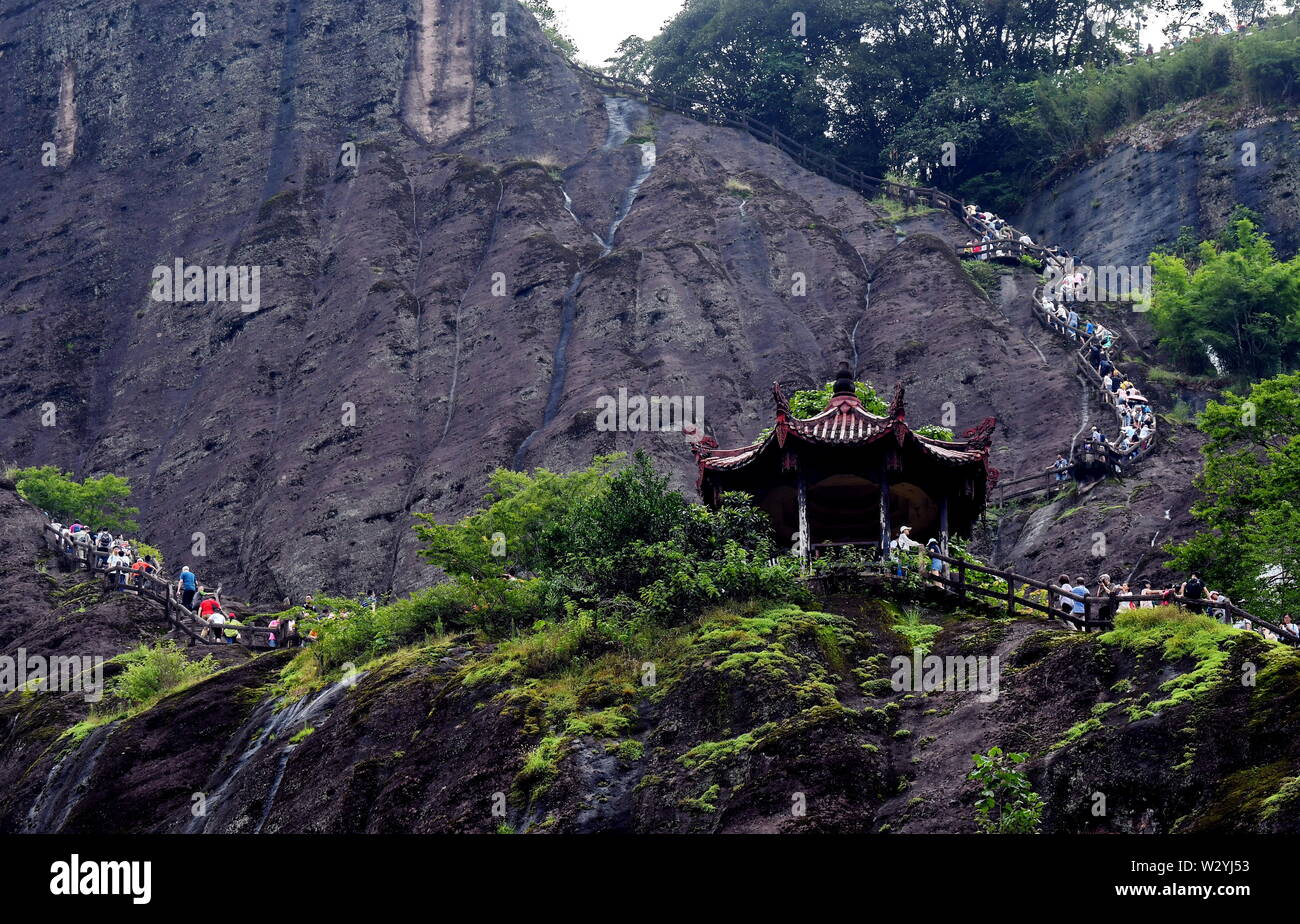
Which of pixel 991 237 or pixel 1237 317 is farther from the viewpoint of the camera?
pixel 991 237

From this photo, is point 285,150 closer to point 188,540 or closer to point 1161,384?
point 188,540

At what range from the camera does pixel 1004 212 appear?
7594 centimetres

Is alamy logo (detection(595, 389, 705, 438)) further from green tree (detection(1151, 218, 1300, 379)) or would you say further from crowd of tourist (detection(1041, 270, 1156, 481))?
green tree (detection(1151, 218, 1300, 379))

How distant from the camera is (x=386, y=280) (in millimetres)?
63656

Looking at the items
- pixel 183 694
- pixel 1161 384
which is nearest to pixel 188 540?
pixel 183 694

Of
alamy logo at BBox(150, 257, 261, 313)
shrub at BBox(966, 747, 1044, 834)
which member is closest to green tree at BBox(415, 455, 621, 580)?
shrub at BBox(966, 747, 1044, 834)

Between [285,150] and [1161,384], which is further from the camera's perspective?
[285,150]

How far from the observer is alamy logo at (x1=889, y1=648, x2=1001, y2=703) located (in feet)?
81.8

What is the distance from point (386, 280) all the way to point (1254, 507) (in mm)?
37454

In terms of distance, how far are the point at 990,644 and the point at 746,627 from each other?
13.3ft

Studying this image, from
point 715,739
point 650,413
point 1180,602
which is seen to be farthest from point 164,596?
point 1180,602
